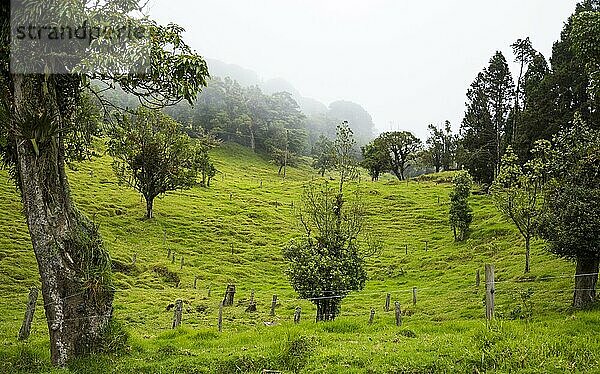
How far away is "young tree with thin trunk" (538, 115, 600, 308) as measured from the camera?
1770cm

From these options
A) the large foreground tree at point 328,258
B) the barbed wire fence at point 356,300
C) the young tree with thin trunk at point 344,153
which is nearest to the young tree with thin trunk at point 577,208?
the barbed wire fence at point 356,300

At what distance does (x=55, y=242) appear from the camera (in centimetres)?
1080

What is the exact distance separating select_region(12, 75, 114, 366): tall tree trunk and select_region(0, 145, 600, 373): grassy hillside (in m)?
0.78

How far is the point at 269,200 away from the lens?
65500mm

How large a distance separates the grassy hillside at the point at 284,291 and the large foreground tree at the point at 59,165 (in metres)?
1.00

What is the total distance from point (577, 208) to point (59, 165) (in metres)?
18.5

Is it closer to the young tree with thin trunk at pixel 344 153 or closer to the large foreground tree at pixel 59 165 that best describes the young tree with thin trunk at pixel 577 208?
the young tree with thin trunk at pixel 344 153

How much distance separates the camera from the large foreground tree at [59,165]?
10562 mm

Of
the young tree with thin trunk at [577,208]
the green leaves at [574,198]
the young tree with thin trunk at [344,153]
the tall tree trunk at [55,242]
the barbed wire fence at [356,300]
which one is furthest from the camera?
the young tree with thin trunk at [344,153]

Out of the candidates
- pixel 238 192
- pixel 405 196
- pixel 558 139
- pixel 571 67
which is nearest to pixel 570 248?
pixel 558 139

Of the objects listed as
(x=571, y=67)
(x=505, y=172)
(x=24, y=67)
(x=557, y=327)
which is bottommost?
(x=557, y=327)

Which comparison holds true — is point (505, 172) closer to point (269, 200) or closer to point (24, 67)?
point (24, 67)

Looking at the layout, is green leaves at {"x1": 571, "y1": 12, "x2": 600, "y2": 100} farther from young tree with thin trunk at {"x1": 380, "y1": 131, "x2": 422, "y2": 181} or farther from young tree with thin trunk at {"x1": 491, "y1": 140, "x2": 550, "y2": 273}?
young tree with thin trunk at {"x1": 380, "y1": 131, "x2": 422, "y2": 181}

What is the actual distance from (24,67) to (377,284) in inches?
1145
